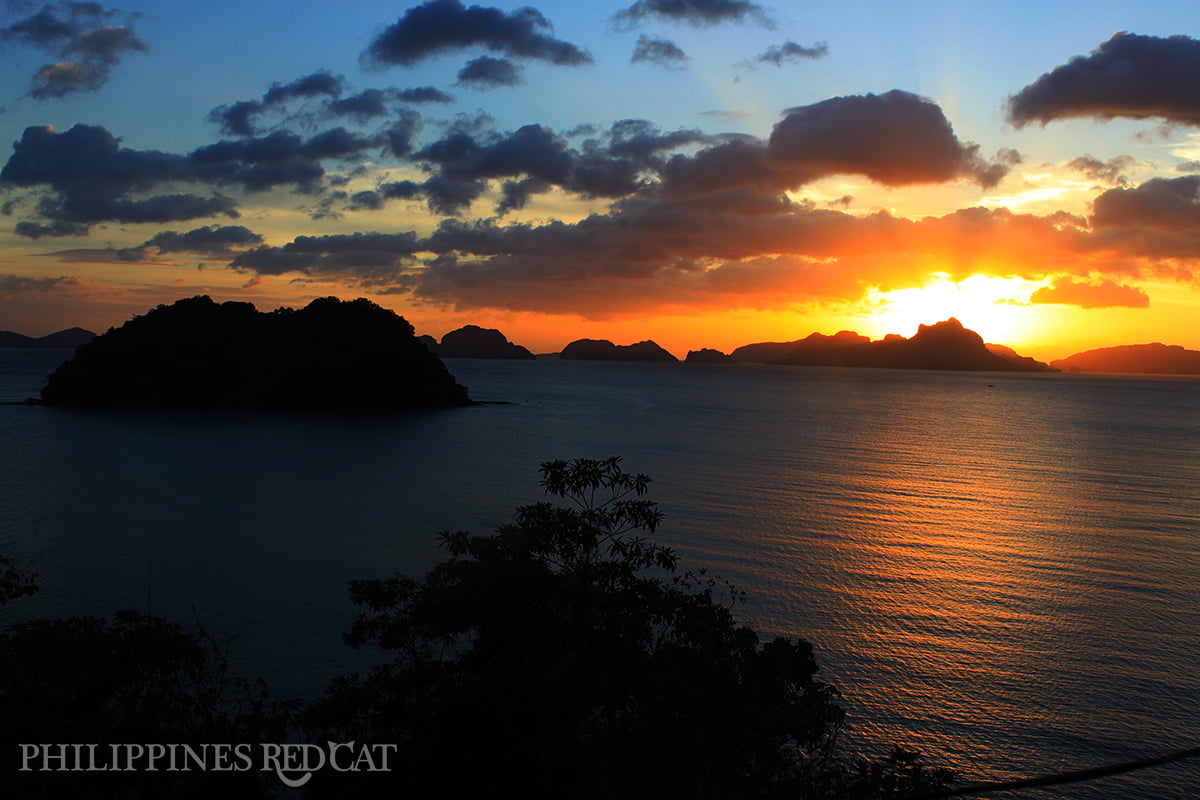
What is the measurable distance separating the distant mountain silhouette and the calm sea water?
25941 millimetres

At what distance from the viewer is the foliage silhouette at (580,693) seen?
9586mm

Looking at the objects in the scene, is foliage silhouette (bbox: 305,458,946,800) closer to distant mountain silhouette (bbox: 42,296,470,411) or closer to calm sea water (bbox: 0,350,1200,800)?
calm sea water (bbox: 0,350,1200,800)

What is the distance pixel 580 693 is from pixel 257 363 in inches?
3978

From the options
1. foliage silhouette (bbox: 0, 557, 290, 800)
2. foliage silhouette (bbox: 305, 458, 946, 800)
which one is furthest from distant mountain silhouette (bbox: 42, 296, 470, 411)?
foliage silhouette (bbox: 305, 458, 946, 800)

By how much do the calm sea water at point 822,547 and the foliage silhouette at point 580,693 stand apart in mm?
5635

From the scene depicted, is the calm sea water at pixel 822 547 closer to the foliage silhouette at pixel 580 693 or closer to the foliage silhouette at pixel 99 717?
the foliage silhouette at pixel 580 693

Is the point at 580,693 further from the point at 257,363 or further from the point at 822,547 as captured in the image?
the point at 257,363

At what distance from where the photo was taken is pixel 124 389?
94.1m

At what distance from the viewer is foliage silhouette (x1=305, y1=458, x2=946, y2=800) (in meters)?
9.59

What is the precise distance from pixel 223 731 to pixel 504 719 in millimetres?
4049

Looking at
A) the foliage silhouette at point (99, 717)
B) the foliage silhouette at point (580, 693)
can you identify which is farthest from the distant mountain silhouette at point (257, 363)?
the foliage silhouette at point (580, 693)

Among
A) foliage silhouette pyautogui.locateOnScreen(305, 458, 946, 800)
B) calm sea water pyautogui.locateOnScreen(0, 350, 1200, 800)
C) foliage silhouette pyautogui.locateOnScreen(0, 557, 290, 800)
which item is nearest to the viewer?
foliage silhouette pyautogui.locateOnScreen(0, 557, 290, 800)

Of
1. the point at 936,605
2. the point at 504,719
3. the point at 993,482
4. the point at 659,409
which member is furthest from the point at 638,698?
the point at 659,409

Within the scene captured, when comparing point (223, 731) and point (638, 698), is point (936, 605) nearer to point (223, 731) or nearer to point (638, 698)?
point (638, 698)
